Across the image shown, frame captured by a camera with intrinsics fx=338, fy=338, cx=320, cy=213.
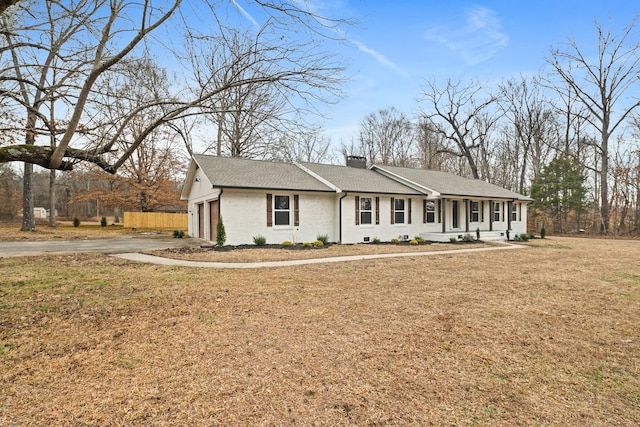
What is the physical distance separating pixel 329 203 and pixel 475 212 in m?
10.9

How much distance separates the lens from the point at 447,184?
2148 cm

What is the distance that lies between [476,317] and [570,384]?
6.65 feet

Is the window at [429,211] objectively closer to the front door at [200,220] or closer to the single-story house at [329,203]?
the single-story house at [329,203]

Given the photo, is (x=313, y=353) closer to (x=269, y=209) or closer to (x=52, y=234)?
(x=269, y=209)

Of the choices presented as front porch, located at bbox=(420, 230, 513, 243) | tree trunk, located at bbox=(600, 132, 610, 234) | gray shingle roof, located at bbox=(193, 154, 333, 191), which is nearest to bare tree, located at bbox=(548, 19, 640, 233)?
tree trunk, located at bbox=(600, 132, 610, 234)

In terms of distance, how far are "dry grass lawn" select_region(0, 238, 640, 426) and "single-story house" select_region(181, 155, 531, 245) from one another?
7396 mm

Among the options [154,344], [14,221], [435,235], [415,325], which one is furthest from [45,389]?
[14,221]

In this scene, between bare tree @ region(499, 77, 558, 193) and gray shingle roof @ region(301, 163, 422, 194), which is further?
bare tree @ region(499, 77, 558, 193)

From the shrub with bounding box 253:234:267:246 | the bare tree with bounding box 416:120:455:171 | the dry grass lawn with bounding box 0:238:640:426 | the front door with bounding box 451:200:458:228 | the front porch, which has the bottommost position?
the dry grass lawn with bounding box 0:238:640:426

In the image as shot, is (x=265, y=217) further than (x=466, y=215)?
No

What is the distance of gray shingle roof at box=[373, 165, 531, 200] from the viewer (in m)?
19.9

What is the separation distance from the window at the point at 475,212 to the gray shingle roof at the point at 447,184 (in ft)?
2.79

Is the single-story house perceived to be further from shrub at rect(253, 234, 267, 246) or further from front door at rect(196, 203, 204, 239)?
shrub at rect(253, 234, 267, 246)

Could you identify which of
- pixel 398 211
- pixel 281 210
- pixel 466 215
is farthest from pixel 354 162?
pixel 281 210
